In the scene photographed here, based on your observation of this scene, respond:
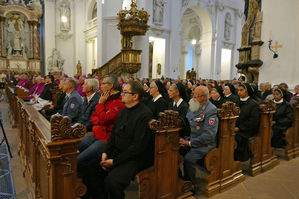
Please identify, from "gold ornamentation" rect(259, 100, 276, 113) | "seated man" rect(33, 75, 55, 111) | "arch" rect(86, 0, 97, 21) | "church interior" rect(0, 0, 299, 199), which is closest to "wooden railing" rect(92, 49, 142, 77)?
"church interior" rect(0, 0, 299, 199)

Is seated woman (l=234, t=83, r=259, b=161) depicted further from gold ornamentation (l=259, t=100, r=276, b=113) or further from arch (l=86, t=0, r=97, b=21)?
arch (l=86, t=0, r=97, b=21)

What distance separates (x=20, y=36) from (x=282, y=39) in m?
19.8

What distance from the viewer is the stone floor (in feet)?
9.33

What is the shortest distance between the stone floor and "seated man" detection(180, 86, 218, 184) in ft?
1.54

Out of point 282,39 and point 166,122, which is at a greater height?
point 282,39

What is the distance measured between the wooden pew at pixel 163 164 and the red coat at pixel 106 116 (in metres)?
0.68

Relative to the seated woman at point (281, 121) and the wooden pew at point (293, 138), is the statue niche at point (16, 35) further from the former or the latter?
the wooden pew at point (293, 138)

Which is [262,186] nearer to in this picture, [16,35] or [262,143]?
[262,143]

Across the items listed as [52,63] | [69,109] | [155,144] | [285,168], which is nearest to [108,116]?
[155,144]

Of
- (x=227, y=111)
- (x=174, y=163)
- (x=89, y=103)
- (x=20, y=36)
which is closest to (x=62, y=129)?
Result: (x=174, y=163)

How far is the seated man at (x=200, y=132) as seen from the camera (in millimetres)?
2824

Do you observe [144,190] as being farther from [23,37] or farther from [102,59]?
[23,37]

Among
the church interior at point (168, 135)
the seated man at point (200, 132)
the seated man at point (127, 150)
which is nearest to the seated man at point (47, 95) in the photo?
the church interior at point (168, 135)

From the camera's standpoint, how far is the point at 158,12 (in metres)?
15.3
